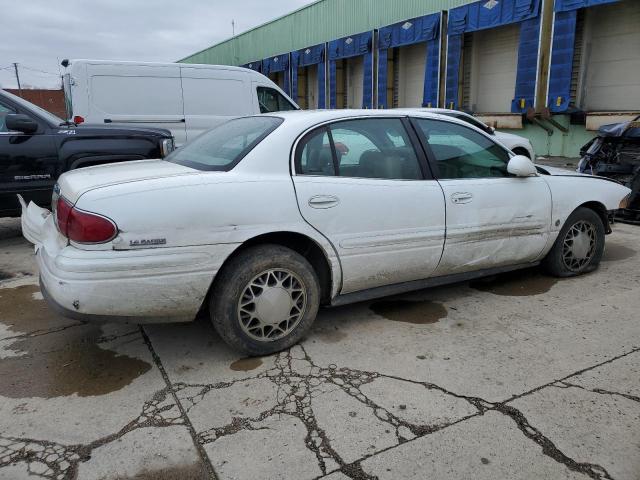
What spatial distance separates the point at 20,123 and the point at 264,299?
12.8 ft

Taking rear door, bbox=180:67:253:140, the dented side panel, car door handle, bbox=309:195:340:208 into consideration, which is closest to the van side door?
rear door, bbox=180:67:253:140

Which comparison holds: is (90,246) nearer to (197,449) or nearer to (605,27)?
(197,449)

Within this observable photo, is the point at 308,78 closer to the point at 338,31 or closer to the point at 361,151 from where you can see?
the point at 338,31

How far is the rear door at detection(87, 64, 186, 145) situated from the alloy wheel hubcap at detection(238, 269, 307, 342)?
686 centimetres

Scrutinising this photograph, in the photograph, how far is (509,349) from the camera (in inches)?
122

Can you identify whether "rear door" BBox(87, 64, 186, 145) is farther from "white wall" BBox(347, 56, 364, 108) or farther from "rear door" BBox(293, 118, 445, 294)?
"white wall" BBox(347, 56, 364, 108)

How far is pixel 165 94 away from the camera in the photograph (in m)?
8.88

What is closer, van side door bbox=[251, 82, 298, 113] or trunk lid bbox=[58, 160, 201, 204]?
trunk lid bbox=[58, 160, 201, 204]

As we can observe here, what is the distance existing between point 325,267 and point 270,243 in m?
0.41

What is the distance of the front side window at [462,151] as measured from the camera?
362cm

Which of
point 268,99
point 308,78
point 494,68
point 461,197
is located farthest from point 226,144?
point 308,78

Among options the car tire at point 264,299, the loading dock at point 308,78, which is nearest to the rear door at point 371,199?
the car tire at point 264,299

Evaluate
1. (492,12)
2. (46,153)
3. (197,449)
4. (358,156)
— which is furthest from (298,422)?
(492,12)

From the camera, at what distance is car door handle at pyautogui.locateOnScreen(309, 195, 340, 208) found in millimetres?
2988
